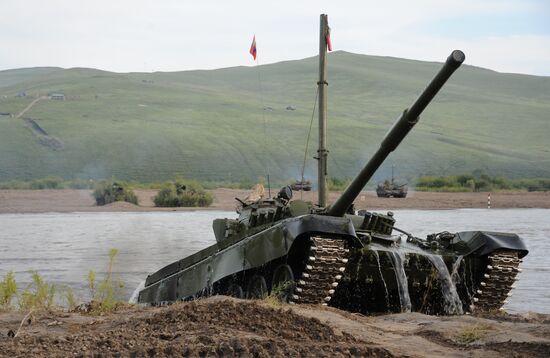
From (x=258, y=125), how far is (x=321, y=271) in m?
89.3

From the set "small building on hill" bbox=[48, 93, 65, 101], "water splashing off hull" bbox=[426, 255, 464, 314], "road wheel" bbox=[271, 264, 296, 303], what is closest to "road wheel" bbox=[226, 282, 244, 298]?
"road wheel" bbox=[271, 264, 296, 303]

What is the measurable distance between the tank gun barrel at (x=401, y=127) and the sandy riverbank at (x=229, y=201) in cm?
3423

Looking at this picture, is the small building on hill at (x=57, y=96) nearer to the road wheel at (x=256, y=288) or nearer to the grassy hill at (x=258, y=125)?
the grassy hill at (x=258, y=125)

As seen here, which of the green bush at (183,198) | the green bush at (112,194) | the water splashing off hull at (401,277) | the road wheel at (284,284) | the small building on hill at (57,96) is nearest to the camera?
the road wheel at (284,284)

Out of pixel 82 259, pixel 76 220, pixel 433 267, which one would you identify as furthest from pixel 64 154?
pixel 433 267

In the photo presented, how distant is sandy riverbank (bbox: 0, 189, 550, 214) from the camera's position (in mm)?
52156

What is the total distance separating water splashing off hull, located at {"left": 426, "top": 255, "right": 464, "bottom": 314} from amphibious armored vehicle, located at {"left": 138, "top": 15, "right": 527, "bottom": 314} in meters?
0.01

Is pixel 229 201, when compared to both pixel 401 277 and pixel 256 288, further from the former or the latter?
pixel 401 277

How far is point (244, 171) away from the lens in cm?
8275

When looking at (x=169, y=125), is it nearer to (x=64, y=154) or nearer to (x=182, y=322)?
(x=64, y=154)

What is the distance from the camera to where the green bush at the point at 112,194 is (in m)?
54.1

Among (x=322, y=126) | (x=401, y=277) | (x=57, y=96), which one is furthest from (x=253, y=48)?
(x=57, y=96)

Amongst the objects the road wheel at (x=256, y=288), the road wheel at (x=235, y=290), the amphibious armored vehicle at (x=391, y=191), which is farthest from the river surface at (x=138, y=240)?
the amphibious armored vehicle at (x=391, y=191)

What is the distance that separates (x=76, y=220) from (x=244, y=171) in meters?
39.1
